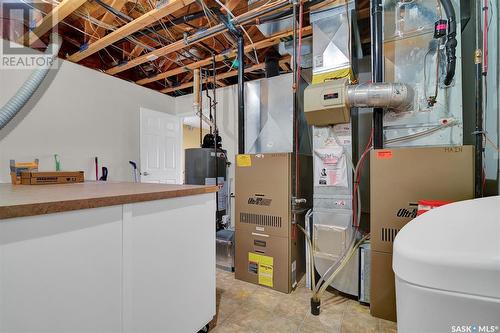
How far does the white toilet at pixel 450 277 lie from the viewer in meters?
0.43

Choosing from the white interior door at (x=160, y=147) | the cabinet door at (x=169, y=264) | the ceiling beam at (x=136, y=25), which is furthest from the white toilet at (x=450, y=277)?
the white interior door at (x=160, y=147)

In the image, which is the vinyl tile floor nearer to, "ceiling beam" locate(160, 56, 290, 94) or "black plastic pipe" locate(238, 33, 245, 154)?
"black plastic pipe" locate(238, 33, 245, 154)

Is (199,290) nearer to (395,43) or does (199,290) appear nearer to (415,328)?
(415,328)

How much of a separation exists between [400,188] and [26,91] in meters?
3.41

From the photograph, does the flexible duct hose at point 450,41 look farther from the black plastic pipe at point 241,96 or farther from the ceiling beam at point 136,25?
the ceiling beam at point 136,25

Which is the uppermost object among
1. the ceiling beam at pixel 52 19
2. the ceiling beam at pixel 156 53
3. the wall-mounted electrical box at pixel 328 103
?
the ceiling beam at pixel 52 19

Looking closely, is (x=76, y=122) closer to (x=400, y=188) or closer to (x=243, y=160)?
(x=243, y=160)

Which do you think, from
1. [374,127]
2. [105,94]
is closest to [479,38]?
[374,127]

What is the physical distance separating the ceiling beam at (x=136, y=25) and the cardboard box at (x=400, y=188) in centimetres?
191

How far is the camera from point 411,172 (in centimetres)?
143

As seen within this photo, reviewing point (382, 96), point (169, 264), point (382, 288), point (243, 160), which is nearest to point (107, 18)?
point (243, 160)

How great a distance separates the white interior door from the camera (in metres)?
3.45

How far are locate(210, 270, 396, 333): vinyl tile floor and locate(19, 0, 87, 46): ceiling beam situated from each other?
2.61m

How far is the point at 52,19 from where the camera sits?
207cm
